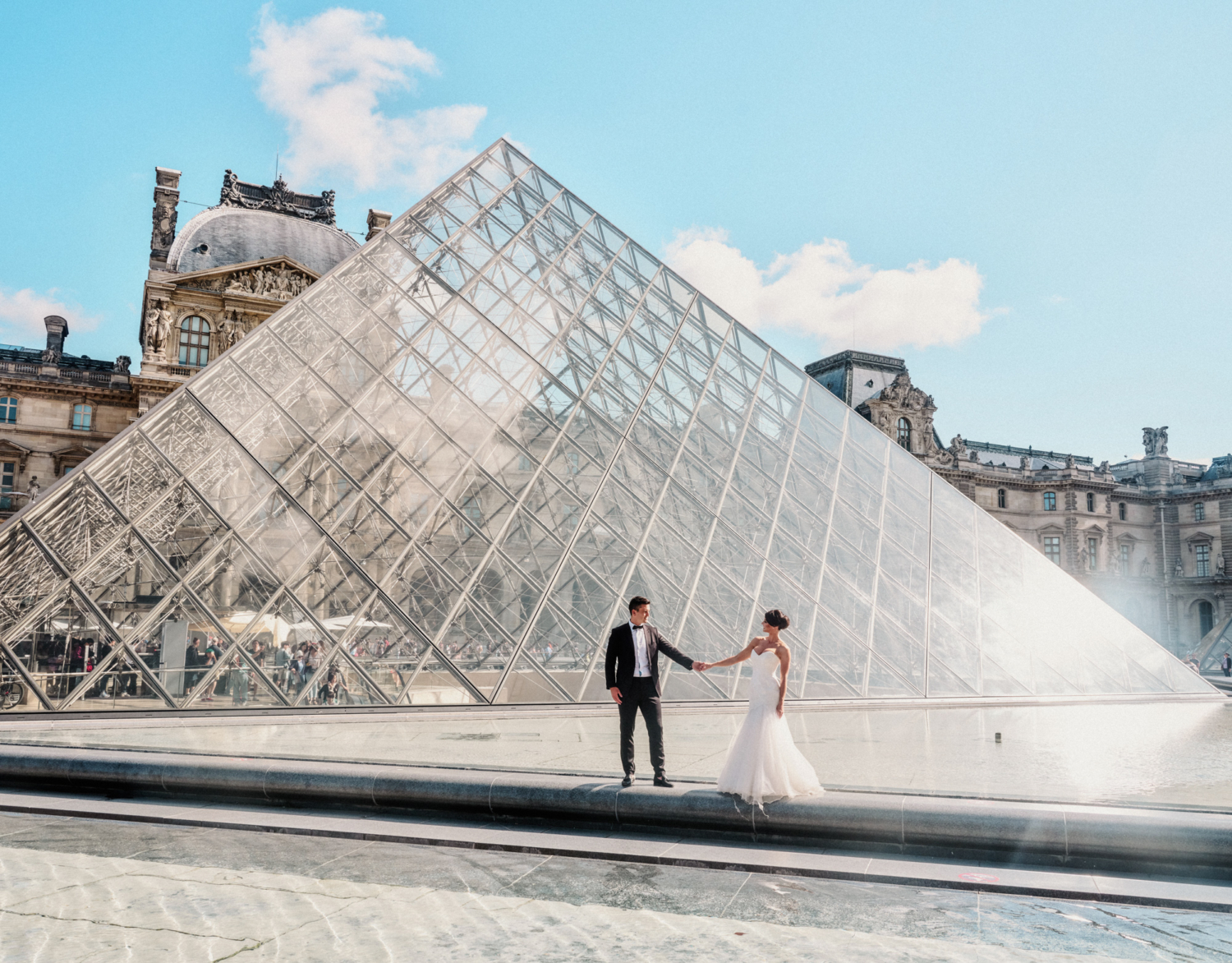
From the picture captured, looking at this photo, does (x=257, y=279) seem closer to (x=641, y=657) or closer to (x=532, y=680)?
(x=532, y=680)

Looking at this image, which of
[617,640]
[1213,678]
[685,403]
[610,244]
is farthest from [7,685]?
[1213,678]

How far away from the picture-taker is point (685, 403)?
16.7 metres

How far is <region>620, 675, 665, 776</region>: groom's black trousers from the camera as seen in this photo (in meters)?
5.93

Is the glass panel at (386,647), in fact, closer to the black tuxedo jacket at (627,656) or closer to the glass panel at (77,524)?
the glass panel at (77,524)

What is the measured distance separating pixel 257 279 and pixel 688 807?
39112 millimetres

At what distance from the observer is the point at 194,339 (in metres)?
38.5

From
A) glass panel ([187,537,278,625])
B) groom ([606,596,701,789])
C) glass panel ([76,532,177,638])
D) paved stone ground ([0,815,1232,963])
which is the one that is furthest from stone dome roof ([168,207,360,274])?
paved stone ground ([0,815,1232,963])

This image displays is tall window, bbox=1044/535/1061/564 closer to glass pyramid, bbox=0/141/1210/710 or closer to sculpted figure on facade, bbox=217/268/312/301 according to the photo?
glass pyramid, bbox=0/141/1210/710

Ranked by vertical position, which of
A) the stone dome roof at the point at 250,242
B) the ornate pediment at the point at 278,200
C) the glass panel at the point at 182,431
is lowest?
the glass panel at the point at 182,431

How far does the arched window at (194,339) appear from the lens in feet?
126

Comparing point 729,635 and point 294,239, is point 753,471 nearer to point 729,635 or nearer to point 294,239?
point 729,635

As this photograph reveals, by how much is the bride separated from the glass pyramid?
6.72m

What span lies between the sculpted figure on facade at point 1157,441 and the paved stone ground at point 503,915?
72056mm

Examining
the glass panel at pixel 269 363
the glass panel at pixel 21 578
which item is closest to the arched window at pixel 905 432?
the glass panel at pixel 269 363
